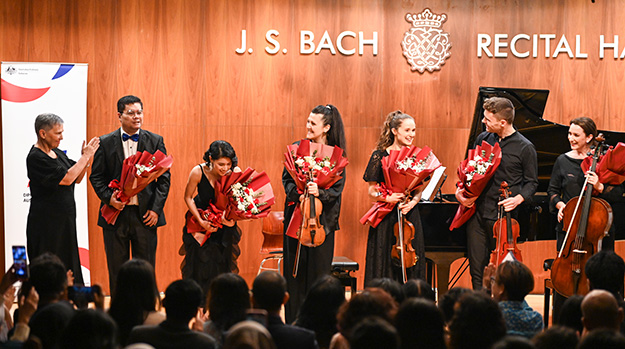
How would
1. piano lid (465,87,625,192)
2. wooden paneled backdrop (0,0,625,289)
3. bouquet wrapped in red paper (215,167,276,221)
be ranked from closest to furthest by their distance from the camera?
1. bouquet wrapped in red paper (215,167,276,221)
2. piano lid (465,87,625,192)
3. wooden paneled backdrop (0,0,625,289)

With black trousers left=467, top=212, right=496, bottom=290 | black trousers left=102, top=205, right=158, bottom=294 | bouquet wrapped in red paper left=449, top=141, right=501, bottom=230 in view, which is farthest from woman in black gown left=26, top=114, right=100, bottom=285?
black trousers left=467, top=212, right=496, bottom=290

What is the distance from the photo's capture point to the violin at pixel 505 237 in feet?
16.3

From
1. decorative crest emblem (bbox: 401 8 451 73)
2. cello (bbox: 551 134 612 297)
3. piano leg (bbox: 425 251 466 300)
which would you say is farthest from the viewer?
decorative crest emblem (bbox: 401 8 451 73)

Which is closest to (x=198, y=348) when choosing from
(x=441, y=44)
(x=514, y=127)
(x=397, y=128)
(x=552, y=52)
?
(x=397, y=128)

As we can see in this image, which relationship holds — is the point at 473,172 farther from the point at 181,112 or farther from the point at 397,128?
the point at 181,112

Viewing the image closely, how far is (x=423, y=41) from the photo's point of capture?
24.0 ft

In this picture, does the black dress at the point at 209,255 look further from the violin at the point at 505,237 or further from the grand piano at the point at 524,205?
the violin at the point at 505,237

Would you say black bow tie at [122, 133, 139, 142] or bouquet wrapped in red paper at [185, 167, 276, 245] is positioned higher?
black bow tie at [122, 133, 139, 142]

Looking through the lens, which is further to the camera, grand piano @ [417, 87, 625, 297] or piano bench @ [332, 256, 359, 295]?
A: piano bench @ [332, 256, 359, 295]

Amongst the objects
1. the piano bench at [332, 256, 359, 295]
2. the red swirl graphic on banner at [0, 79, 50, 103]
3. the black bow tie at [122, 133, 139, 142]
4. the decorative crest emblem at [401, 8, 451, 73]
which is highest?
the decorative crest emblem at [401, 8, 451, 73]

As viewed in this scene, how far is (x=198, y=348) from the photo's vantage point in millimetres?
2775

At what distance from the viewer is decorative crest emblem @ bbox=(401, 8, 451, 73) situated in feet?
24.0

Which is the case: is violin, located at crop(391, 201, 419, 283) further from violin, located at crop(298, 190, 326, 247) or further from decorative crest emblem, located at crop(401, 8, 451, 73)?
decorative crest emblem, located at crop(401, 8, 451, 73)

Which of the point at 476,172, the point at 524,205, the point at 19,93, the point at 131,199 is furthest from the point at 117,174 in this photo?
the point at 524,205
